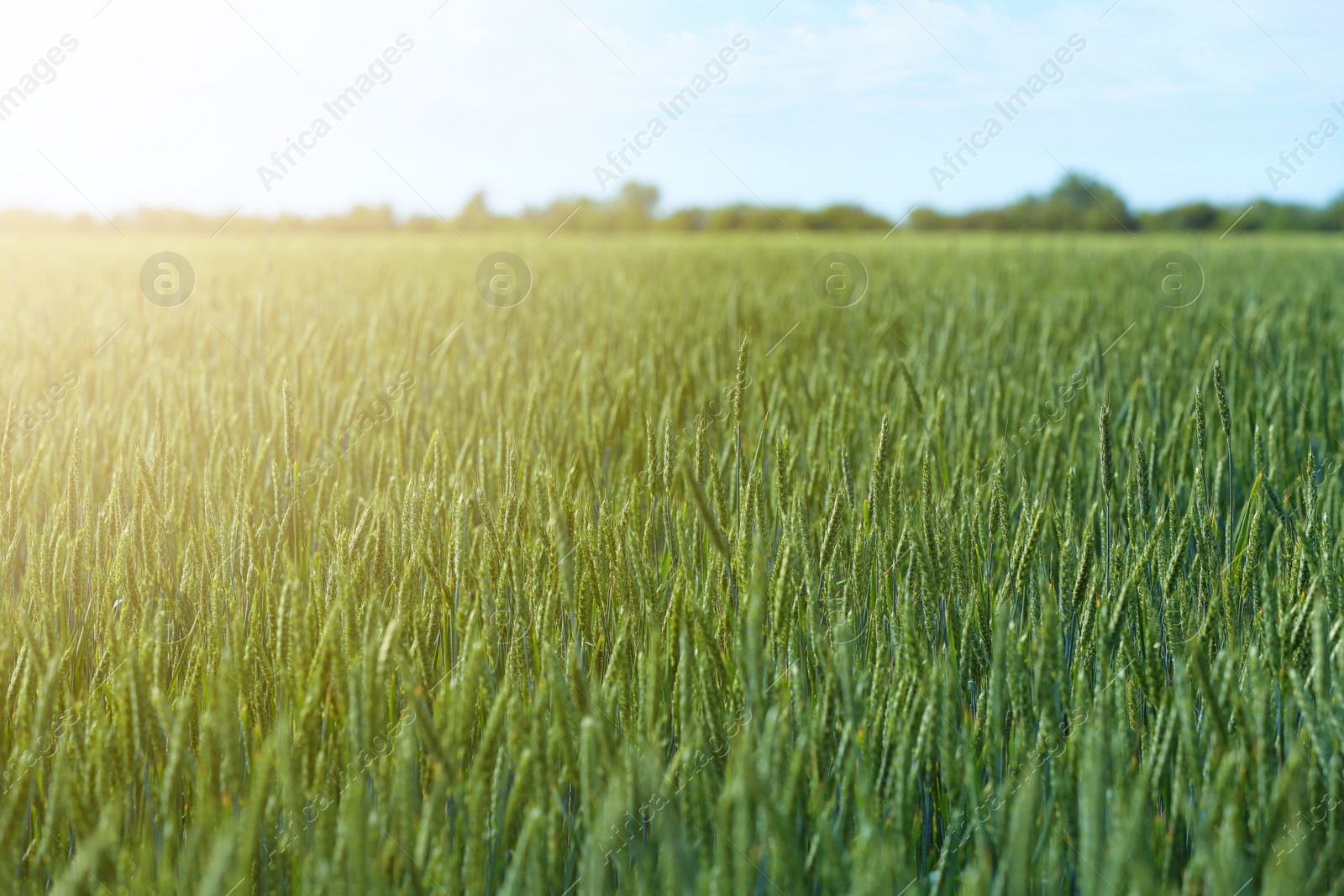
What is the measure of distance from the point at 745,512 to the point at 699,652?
0.21m

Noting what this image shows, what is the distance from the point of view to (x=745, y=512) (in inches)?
39.1

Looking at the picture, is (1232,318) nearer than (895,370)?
No

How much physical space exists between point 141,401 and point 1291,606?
2.21 m

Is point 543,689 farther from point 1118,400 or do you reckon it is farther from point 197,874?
point 1118,400

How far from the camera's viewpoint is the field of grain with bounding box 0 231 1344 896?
684 mm

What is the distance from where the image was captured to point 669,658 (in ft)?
3.07

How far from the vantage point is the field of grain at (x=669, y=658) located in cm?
68

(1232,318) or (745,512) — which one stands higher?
(1232,318)

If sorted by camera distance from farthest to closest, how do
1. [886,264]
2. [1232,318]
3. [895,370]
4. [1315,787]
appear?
[886,264] → [1232,318] → [895,370] → [1315,787]

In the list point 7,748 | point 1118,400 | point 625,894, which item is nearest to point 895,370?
point 1118,400

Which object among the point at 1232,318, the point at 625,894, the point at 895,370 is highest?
the point at 1232,318

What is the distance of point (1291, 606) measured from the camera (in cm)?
91

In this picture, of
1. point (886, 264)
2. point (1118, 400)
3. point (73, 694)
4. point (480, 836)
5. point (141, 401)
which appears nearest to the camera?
point (480, 836)

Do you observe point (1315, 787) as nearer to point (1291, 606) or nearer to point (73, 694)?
point (1291, 606)
